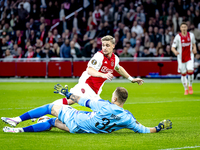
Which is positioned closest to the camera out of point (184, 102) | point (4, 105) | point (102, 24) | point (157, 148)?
point (157, 148)

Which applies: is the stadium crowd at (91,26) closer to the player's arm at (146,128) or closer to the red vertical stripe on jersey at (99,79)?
the red vertical stripe on jersey at (99,79)

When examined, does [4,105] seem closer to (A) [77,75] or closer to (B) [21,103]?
(B) [21,103]

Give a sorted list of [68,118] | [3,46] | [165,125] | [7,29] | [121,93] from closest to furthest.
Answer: [121,93] < [68,118] < [165,125] < [3,46] < [7,29]

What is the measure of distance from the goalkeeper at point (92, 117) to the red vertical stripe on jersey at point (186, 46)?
8.60 metres

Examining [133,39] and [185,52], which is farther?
[133,39]

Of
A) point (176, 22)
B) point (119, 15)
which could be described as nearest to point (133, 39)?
point (119, 15)

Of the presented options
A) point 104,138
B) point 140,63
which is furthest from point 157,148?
point 140,63

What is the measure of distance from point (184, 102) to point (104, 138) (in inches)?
260

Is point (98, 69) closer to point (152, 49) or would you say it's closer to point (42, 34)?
point (152, 49)

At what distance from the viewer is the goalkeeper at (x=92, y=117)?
6117mm

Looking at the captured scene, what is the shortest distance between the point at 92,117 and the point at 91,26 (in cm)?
1937

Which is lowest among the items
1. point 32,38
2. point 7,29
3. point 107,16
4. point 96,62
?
point 96,62

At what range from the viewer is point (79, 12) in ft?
90.1

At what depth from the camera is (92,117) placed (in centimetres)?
622
